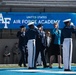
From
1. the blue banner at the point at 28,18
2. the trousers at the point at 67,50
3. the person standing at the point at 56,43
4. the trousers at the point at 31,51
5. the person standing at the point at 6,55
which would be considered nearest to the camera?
the trousers at the point at 67,50

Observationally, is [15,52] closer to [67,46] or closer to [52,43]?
[52,43]

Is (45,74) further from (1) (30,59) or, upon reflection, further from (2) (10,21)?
(2) (10,21)

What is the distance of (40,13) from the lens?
63.3ft

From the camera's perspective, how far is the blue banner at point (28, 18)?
18.9 meters

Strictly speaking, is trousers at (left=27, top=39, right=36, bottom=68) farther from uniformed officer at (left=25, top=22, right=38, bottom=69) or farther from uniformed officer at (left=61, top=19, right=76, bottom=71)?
uniformed officer at (left=61, top=19, right=76, bottom=71)

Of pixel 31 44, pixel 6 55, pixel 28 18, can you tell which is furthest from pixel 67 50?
pixel 6 55

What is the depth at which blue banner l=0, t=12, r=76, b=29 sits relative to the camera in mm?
18922

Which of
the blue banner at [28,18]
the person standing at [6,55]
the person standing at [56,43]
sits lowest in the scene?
the person standing at [6,55]

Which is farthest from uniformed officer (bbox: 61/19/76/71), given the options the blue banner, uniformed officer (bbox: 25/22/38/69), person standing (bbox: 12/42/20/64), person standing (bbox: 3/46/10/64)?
person standing (bbox: 3/46/10/64)

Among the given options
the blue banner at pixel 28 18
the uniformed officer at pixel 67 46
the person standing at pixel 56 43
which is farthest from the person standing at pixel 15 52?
the uniformed officer at pixel 67 46

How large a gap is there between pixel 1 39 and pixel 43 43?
692 centimetres

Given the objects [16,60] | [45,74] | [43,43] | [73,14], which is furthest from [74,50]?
[45,74]

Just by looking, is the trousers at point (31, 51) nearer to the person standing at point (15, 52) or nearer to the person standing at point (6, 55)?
the person standing at point (15, 52)

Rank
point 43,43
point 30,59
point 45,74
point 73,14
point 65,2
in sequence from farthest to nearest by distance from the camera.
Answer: point 65,2 < point 73,14 < point 43,43 < point 30,59 < point 45,74
